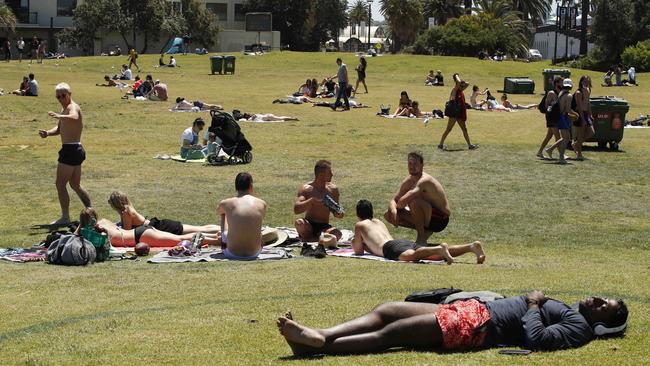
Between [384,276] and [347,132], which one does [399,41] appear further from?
[384,276]

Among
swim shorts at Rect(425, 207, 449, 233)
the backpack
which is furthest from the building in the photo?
the backpack

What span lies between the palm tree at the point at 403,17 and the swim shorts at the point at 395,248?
10817 cm

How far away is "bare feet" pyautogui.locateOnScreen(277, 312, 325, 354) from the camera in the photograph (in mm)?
7484

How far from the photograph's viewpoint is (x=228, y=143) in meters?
23.6

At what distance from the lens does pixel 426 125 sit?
109ft

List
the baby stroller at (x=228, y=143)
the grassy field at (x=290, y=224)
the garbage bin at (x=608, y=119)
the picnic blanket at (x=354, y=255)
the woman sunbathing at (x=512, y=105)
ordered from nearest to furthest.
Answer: the grassy field at (x=290, y=224), the picnic blanket at (x=354, y=255), the baby stroller at (x=228, y=143), the garbage bin at (x=608, y=119), the woman sunbathing at (x=512, y=105)

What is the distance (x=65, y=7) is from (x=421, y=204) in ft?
295

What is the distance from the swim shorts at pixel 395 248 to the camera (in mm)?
12391

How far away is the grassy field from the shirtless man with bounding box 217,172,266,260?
49cm

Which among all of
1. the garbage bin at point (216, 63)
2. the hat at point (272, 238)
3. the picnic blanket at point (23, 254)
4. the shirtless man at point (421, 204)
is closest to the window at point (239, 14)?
the garbage bin at point (216, 63)

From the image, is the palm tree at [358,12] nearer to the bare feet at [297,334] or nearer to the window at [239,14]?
the window at [239,14]

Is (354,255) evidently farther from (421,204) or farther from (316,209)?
(316,209)

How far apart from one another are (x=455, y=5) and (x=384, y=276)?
10775cm

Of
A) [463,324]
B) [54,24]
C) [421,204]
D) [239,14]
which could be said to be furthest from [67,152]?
[239,14]
